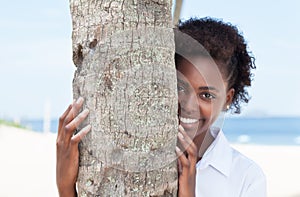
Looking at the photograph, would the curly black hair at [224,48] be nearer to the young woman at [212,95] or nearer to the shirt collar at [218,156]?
the young woman at [212,95]

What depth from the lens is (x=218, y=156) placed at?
273 cm

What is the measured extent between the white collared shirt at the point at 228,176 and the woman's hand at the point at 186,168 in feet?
1.46

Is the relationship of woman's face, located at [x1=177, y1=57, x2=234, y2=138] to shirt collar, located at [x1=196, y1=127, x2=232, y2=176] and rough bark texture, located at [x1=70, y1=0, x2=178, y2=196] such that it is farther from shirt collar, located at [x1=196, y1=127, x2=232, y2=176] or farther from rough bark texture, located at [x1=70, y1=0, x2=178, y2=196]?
rough bark texture, located at [x1=70, y1=0, x2=178, y2=196]

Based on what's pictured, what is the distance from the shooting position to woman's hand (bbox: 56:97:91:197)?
2.07 meters

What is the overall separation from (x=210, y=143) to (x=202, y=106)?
37 centimetres

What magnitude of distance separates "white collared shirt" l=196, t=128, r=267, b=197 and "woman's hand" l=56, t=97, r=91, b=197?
0.70m

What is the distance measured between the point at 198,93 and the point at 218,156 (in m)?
0.36
